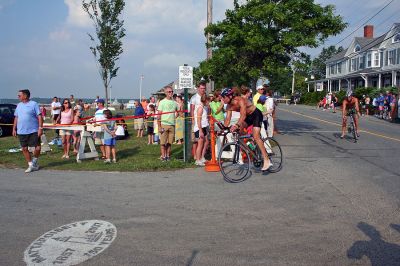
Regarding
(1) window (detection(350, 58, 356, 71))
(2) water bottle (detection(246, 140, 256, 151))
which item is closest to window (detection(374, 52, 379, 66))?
(1) window (detection(350, 58, 356, 71))

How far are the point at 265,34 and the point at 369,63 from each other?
42.4m

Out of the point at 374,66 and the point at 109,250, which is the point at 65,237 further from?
the point at 374,66

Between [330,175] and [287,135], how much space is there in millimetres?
8036

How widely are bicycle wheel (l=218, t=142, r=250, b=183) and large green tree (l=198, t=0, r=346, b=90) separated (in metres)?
6.42

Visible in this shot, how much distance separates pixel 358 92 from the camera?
38562mm

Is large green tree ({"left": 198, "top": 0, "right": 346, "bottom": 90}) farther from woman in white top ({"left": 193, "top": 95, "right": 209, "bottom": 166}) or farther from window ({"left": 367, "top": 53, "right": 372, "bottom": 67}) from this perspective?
window ({"left": 367, "top": 53, "right": 372, "bottom": 67})

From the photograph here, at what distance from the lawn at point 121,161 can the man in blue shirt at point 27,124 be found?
2.44ft

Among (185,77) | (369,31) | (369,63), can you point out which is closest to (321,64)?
(369,31)

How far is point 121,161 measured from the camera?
35.3 feet

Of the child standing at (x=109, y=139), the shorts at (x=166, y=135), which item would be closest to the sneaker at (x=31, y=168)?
the child standing at (x=109, y=139)

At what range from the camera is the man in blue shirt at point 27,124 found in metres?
9.21

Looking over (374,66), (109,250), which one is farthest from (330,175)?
(374,66)

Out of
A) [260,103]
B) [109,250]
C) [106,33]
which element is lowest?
[109,250]

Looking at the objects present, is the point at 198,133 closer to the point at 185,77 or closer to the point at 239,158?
the point at 185,77
